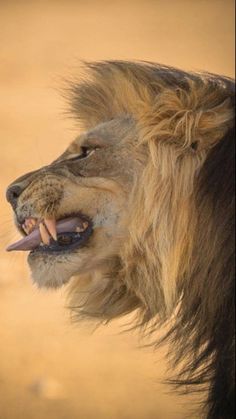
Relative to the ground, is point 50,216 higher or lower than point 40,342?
higher

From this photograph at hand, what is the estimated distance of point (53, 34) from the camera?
12.1 m

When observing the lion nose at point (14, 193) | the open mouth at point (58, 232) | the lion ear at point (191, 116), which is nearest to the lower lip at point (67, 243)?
the open mouth at point (58, 232)

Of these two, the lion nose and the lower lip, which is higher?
the lion nose

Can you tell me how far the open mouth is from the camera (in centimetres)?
227

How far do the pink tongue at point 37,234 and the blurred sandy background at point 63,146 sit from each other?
15cm

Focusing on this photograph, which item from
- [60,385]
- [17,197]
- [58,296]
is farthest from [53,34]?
[17,197]

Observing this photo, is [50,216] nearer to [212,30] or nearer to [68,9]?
[212,30]

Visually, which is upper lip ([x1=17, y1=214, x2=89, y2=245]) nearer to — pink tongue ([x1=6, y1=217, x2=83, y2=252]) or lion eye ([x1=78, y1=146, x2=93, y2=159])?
pink tongue ([x1=6, y1=217, x2=83, y2=252])

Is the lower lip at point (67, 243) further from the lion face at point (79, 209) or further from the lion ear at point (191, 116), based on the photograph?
the lion ear at point (191, 116)

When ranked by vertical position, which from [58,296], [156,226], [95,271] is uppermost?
[156,226]

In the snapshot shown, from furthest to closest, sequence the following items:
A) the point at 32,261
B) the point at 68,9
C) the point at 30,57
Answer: the point at 68,9 < the point at 30,57 < the point at 32,261

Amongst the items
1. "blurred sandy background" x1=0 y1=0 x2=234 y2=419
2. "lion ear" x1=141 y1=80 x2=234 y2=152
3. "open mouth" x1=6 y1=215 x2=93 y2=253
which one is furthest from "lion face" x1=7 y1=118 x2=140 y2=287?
"blurred sandy background" x1=0 y1=0 x2=234 y2=419

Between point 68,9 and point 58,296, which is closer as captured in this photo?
point 58,296

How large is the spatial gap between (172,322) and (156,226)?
36 centimetres
